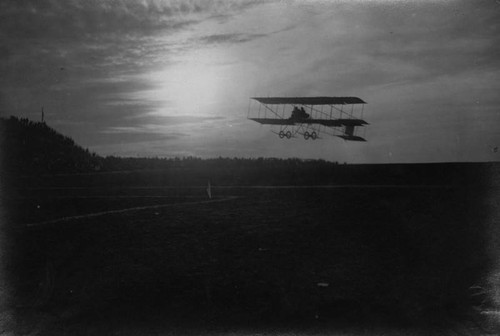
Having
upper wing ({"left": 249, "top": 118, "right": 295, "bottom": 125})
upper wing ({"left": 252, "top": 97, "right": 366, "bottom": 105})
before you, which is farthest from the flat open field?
upper wing ({"left": 252, "top": 97, "right": 366, "bottom": 105})

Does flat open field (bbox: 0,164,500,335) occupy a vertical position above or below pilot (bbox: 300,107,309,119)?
below

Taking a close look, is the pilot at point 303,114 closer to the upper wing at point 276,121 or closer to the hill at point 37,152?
the upper wing at point 276,121

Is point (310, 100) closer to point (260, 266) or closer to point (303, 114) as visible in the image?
point (303, 114)

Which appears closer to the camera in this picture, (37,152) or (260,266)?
(260,266)

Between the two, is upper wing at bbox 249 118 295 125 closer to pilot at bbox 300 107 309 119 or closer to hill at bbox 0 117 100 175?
pilot at bbox 300 107 309 119

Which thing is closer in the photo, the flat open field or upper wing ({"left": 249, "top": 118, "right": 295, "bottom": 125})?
the flat open field

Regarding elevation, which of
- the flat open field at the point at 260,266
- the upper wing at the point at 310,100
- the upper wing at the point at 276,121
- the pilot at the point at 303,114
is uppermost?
Result: the upper wing at the point at 310,100

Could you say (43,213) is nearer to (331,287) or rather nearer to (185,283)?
(185,283)

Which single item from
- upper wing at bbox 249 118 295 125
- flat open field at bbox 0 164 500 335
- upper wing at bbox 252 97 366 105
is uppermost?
upper wing at bbox 252 97 366 105

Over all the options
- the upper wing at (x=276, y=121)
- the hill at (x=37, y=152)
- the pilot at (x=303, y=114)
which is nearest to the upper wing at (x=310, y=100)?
the pilot at (x=303, y=114)

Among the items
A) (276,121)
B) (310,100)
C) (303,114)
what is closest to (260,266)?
(276,121)
